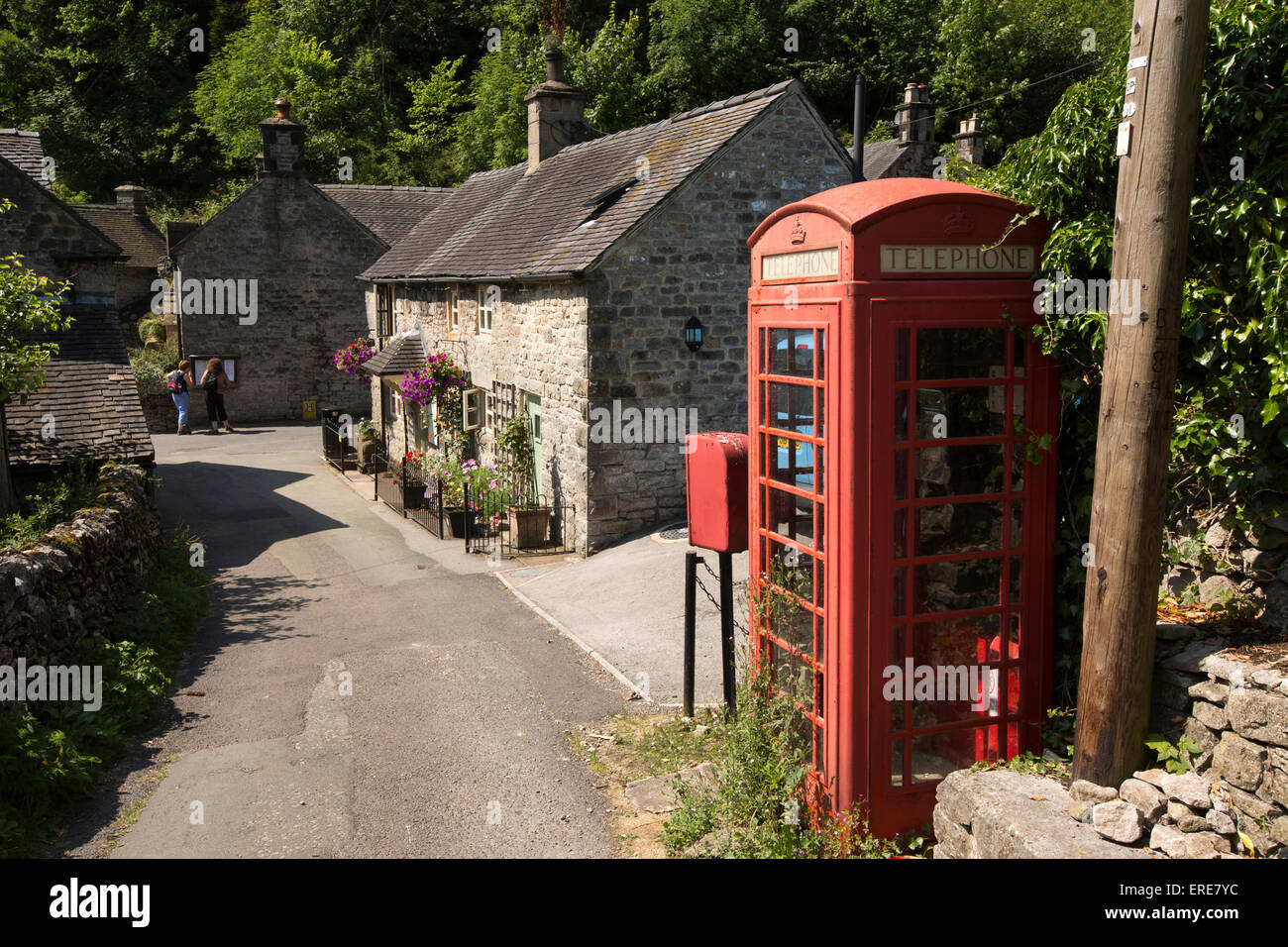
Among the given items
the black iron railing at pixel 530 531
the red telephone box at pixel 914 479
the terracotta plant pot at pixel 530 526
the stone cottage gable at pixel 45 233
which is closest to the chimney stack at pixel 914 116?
the black iron railing at pixel 530 531

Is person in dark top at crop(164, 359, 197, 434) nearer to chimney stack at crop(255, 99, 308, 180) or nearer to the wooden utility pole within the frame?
chimney stack at crop(255, 99, 308, 180)

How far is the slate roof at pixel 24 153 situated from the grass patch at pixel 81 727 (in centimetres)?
1027

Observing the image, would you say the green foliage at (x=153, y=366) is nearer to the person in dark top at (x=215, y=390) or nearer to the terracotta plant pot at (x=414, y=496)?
the person in dark top at (x=215, y=390)

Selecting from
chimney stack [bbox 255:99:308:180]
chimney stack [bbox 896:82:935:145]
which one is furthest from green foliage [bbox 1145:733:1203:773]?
chimney stack [bbox 255:99:308:180]

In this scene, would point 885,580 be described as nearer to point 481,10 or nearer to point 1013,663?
point 1013,663

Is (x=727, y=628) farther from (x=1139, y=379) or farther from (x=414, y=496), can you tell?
(x=414, y=496)

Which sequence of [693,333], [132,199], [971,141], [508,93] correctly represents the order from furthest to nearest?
1. [132,199]
2. [508,93]
3. [971,141]
4. [693,333]

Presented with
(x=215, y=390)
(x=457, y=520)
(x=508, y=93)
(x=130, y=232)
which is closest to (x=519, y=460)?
(x=457, y=520)

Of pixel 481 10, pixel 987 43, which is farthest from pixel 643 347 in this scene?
pixel 481 10

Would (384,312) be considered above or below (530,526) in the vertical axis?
above

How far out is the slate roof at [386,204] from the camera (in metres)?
35.3

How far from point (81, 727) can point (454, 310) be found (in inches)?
537

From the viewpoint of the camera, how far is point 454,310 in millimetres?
20875

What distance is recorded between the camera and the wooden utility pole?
175 inches
